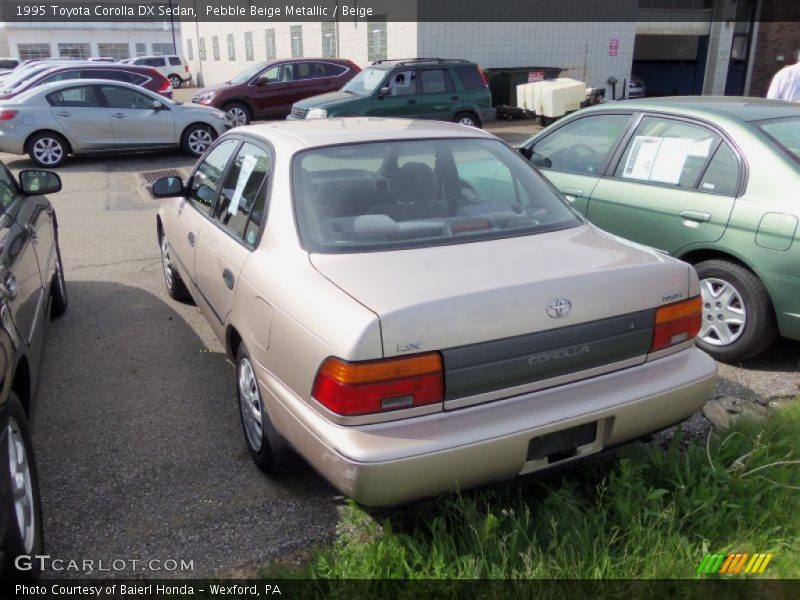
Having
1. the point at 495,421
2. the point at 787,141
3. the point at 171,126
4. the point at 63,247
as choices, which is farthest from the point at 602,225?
the point at 171,126

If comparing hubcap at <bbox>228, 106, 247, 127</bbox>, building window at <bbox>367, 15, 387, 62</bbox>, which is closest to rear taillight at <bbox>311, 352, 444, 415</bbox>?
hubcap at <bbox>228, 106, 247, 127</bbox>

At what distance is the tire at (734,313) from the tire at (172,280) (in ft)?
12.5

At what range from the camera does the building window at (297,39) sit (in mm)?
25625

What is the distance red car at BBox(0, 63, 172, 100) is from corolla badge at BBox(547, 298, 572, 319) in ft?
53.1

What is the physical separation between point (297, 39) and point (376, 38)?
670cm

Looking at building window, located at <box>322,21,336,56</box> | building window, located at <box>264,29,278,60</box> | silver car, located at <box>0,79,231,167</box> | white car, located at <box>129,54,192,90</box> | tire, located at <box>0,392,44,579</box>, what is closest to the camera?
tire, located at <box>0,392,44,579</box>

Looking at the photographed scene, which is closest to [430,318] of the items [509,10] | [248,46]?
[509,10]

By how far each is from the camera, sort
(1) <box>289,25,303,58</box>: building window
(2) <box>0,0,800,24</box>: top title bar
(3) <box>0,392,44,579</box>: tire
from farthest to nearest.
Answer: (1) <box>289,25,303,58</box>: building window, (2) <box>0,0,800,24</box>: top title bar, (3) <box>0,392,44,579</box>: tire

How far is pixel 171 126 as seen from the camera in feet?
42.7

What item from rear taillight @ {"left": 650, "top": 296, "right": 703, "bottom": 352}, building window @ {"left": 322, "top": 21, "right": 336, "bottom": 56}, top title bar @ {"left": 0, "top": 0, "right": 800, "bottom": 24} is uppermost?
top title bar @ {"left": 0, "top": 0, "right": 800, "bottom": 24}

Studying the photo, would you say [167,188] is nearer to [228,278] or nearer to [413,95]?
[228,278]

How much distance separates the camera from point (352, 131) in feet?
11.9

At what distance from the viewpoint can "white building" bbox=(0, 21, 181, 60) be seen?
54.2 m

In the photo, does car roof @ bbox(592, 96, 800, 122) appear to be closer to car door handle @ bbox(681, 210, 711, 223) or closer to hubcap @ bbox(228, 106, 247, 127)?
car door handle @ bbox(681, 210, 711, 223)
